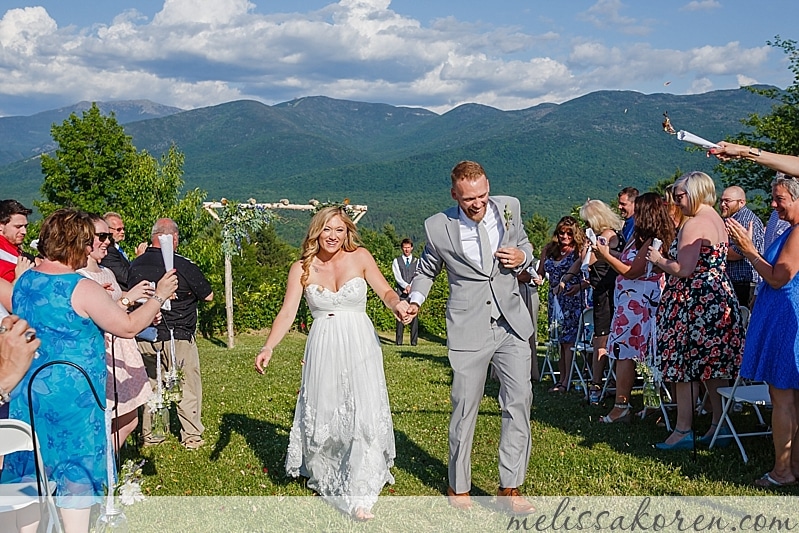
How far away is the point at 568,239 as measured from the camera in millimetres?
9469

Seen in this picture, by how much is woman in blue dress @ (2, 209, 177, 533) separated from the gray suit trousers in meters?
2.33

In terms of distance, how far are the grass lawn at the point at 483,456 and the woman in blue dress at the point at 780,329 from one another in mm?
359

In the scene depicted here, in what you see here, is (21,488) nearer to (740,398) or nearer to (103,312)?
(103,312)

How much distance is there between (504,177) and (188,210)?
134011 millimetres

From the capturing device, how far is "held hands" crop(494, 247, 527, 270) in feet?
16.7

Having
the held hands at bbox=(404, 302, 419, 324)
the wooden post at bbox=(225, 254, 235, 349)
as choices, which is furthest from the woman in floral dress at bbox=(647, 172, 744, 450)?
the wooden post at bbox=(225, 254, 235, 349)

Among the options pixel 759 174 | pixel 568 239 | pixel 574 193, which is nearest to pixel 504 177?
pixel 574 193

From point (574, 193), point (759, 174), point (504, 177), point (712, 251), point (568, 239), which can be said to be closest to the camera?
Answer: point (712, 251)

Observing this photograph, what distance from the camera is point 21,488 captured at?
381 centimetres

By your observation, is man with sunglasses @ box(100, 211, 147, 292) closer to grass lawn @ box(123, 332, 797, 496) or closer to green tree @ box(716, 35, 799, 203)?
grass lawn @ box(123, 332, 797, 496)

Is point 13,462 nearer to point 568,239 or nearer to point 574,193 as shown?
point 568,239

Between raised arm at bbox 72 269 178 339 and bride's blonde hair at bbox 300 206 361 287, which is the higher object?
bride's blonde hair at bbox 300 206 361 287

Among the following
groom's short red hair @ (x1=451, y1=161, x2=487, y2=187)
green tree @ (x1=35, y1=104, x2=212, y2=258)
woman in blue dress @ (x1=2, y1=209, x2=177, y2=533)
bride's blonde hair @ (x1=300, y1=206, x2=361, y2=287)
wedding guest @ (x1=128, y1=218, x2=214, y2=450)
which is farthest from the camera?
green tree @ (x1=35, y1=104, x2=212, y2=258)

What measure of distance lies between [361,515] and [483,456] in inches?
71.0
